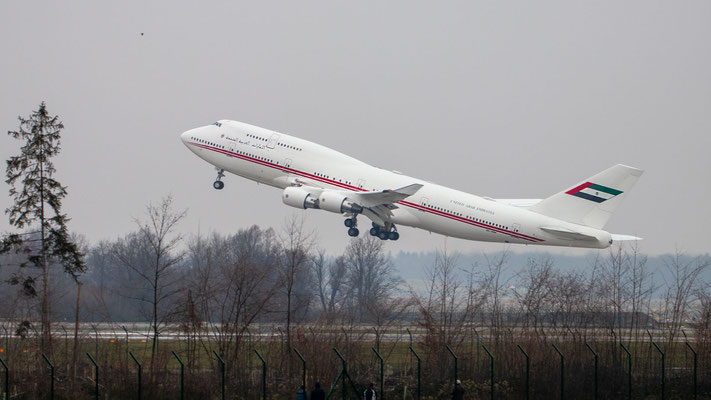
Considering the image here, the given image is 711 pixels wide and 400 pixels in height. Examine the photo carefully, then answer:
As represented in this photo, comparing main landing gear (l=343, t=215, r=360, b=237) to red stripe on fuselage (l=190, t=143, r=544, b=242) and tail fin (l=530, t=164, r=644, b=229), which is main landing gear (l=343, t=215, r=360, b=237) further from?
tail fin (l=530, t=164, r=644, b=229)

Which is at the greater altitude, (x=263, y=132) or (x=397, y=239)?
(x=263, y=132)

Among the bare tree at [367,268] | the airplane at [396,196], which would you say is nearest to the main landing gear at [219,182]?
the airplane at [396,196]

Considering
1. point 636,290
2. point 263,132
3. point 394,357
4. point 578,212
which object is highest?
point 263,132

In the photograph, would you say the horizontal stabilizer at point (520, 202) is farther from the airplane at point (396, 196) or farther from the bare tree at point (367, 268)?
the bare tree at point (367, 268)

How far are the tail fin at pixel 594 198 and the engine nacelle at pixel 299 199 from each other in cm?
1639

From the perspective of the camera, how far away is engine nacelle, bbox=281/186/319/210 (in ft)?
200

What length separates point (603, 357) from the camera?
42.7m

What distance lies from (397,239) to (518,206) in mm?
10444

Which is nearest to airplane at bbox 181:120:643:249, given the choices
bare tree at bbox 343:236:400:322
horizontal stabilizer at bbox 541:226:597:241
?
horizontal stabilizer at bbox 541:226:597:241

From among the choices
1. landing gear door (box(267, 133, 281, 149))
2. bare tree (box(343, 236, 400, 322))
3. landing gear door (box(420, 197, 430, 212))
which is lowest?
bare tree (box(343, 236, 400, 322))

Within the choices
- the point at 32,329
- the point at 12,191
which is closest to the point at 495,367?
the point at 32,329

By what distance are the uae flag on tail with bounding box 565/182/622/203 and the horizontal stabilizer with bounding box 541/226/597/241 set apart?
8.36ft

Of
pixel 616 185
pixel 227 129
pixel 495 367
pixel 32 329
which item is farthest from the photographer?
pixel 227 129

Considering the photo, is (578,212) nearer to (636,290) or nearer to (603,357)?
(636,290)
